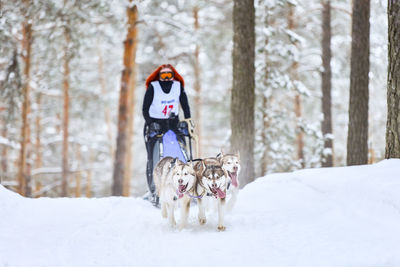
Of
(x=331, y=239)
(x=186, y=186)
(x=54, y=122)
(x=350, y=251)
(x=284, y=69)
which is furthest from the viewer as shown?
(x=54, y=122)

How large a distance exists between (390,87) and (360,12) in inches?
151

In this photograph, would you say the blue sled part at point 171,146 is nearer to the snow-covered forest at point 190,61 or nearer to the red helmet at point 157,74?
the snow-covered forest at point 190,61

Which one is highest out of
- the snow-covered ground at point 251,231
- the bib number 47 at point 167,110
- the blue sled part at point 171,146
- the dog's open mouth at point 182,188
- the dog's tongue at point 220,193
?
the bib number 47 at point 167,110

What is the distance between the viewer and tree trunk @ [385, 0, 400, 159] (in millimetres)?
4844

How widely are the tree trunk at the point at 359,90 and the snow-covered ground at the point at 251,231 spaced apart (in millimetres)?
2655

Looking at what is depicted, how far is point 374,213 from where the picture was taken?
3.84 m

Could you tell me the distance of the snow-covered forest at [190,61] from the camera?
10836 mm

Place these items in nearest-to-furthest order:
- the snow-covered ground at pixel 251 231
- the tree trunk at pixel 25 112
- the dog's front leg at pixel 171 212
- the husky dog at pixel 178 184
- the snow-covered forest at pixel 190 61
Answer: the snow-covered ground at pixel 251 231
the husky dog at pixel 178 184
the dog's front leg at pixel 171 212
the snow-covered forest at pixel 190 61
the tree trunk at pixel 25 112

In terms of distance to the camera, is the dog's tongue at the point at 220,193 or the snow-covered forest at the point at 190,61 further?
the snow-covered forest at the point at 190,61

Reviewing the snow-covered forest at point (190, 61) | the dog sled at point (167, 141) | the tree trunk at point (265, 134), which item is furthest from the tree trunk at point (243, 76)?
the tree trunk at point (265, 134)

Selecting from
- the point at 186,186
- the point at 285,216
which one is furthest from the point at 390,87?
the point at 186,186

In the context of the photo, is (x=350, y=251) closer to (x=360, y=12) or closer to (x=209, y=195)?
(x=209, y=195)

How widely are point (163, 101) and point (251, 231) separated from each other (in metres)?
2.98

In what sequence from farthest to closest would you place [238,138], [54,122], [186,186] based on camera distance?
[54,122] < [238,138] < [186,186]
